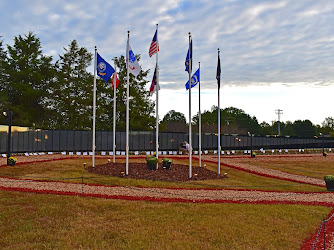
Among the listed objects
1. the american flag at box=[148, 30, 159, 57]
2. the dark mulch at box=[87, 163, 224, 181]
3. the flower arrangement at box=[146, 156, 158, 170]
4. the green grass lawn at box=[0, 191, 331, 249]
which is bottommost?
the green grass lawn at box=[0, 191, 331, 249]

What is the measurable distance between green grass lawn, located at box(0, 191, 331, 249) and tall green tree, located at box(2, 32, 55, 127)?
123ft

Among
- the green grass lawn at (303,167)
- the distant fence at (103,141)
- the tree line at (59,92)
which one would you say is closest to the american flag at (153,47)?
the green grass lawn at (303,167)

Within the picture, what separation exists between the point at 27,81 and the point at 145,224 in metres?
46.2

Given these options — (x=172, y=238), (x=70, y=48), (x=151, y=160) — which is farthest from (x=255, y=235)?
(x=70, y=48)

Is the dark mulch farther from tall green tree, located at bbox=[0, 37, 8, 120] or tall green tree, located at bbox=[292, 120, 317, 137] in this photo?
tall green tree, located at bbox=[292, 120, 317, 137]

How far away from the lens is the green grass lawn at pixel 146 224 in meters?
8.04

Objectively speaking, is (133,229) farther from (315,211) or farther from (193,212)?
(315,211)

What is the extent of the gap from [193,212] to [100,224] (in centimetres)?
344

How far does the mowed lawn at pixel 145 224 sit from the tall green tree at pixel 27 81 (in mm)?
36556

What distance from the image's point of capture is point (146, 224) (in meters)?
9.48

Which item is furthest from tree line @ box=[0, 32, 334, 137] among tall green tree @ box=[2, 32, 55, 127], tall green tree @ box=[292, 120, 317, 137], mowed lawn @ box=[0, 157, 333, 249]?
tall green tree @ box=[292, 120, 317, 137]

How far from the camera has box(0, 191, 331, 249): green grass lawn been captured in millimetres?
8039

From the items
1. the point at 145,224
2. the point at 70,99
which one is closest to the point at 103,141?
the point at 70,99

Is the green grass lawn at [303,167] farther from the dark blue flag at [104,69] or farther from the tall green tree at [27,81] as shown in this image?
the tall green tree at [27,81]
